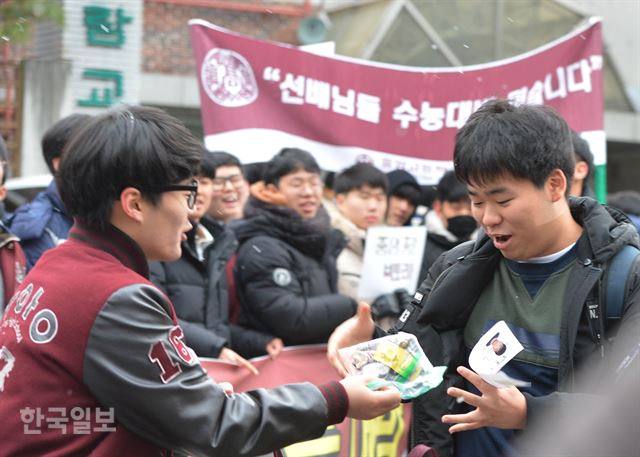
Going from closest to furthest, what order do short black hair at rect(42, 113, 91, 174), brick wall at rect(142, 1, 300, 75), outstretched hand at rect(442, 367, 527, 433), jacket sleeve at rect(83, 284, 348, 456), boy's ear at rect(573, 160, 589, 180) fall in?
jacket sleeve at rect(83, 284, 348, 456)
outstretched hand at rect(442, 367, 527, 433)
short black hair at rect(42, 113, 91, 174)
boy's ear at rect(573, 160, 589, 180)
brick wall at rect(142, 1, 300, 75)

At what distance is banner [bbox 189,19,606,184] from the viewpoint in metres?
6.38

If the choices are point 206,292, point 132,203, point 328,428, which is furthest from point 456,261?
point 206,292

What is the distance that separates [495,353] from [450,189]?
379cm

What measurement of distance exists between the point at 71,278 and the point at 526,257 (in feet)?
4.77

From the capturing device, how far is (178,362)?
8.47ft

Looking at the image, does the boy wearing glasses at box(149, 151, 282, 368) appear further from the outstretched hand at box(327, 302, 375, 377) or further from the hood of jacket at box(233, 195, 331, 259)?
the outstretched hand at box(327, 302, 375, 377)

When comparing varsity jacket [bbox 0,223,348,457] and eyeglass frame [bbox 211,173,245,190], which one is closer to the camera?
varsity jacket [bbox 0,223,348,457]

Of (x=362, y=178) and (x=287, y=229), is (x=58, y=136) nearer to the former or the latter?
(x=287, y=229)

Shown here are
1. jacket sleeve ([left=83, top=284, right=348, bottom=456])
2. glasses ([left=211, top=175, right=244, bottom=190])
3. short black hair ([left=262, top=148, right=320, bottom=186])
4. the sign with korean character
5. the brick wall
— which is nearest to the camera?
jacket sleeve ([left=83, top=284, right=348, bottom=456])

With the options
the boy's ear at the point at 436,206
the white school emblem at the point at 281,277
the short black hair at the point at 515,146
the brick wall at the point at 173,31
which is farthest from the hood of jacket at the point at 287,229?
the brick wall at the point at 173,31

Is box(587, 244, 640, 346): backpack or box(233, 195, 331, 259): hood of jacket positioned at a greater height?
box(587, 244, 640, 346): backpack

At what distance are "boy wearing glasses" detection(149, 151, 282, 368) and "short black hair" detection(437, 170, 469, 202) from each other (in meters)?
1.76

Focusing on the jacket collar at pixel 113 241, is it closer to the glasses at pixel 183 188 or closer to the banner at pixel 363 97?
the glasses at pixel 183 188

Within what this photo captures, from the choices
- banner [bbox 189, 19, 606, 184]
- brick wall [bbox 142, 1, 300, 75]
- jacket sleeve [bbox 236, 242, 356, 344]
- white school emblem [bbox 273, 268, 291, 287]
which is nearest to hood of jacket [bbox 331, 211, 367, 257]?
banner [bbox 189, 19, 606, 184]
